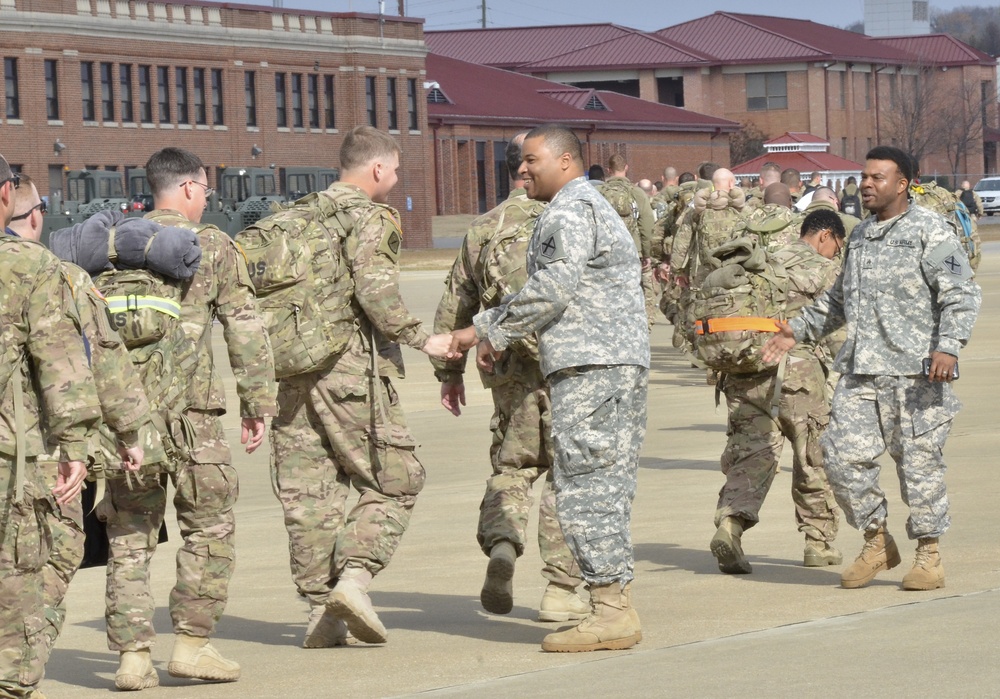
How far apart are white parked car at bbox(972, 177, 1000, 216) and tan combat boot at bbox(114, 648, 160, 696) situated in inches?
2908

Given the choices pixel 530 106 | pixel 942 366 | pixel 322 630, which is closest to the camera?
pixel 322 630

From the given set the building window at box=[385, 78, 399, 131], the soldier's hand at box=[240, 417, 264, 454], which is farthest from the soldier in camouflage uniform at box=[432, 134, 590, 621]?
the building window at box=[385, 78, 399, 131]

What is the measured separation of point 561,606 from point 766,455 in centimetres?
179

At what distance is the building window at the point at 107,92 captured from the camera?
198 feet

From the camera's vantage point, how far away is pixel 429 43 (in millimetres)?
98438

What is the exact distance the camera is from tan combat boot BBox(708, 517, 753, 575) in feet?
28.4

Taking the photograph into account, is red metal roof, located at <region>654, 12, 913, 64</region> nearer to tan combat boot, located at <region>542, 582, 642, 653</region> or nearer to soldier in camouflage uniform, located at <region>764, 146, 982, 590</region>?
soldier in camouflage uniform, located at <region>764, 146, 982, 590</region>

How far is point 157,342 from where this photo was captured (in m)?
6.67

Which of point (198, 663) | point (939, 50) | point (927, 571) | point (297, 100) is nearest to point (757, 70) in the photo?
point (939, 50)

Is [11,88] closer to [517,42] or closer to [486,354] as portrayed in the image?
[517,42]

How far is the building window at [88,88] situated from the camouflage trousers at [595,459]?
182ft

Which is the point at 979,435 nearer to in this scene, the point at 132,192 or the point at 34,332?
the point at 34,332

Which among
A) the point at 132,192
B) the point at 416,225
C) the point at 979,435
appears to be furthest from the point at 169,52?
the point at 979,435

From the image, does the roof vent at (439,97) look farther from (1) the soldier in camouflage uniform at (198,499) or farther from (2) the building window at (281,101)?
(1) the soldier in camouflage uniform at (198,499)
